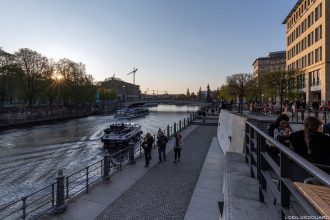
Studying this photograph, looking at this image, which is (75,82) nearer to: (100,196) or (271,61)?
(100,196)

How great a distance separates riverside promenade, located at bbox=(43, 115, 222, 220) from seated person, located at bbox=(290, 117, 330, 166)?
222 inches

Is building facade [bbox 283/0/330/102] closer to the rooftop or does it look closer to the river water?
the rooftop

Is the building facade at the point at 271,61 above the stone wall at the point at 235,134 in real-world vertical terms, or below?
above

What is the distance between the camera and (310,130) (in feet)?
14.7

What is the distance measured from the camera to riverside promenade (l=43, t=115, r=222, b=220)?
9.73m

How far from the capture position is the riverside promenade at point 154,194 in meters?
9.73

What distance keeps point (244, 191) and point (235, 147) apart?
10.8 meters

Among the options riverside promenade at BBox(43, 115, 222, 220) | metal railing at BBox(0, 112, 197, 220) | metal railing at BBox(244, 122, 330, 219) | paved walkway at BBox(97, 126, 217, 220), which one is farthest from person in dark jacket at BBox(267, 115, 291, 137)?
metal railing at BBox(0, 112, 197, 220)

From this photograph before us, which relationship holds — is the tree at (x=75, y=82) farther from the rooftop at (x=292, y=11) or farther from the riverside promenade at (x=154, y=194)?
the riverside promenade at (x=154, y=194)

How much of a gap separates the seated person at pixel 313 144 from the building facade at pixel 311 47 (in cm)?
3460

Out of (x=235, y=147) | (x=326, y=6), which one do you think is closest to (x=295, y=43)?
(x=326, y=6)

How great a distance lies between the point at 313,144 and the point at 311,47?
48635 millimetres

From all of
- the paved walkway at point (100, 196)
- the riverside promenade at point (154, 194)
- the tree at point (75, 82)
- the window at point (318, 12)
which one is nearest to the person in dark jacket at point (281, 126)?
the riverside promenade at point (154, 194)

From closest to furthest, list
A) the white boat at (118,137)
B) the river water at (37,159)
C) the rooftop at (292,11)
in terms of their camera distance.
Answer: the river water at (37,159) → the white boat at (118,137) → the rooftop at (292,11)
